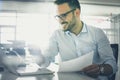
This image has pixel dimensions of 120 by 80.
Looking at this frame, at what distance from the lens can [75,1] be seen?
109 inches

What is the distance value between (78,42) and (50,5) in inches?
21.3

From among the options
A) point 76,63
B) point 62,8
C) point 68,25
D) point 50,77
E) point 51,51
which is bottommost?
point 50,77

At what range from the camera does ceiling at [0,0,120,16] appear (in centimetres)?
262

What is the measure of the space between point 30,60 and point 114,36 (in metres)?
1.03

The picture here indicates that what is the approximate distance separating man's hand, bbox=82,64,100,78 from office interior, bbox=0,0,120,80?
0.26m

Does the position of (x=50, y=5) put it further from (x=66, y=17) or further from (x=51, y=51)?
(x=51, y=51)

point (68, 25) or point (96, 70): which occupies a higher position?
point (68, 25)

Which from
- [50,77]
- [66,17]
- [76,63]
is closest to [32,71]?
[50,77]

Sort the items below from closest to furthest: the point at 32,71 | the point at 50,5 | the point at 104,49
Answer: the point at 32,71 → the point at 50,5 → the point at 104,49

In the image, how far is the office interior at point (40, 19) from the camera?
2609 millimetres

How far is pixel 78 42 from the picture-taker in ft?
9.02

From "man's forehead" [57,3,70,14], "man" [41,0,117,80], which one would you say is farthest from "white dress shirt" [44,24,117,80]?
"man's forehead" [57,3,70,14]

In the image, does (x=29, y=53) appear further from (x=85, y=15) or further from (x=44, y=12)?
(x=85, y=15)

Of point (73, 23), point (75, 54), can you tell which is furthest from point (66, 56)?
point (73, 23)
